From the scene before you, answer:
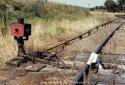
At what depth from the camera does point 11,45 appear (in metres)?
11.2

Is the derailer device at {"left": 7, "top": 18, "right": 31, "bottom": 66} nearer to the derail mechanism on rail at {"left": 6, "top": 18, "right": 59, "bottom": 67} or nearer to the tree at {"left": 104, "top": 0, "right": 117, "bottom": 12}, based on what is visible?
the derail mechanism on rail at {"left": 6, "top": 18, "right": 59, "bottom": 67}

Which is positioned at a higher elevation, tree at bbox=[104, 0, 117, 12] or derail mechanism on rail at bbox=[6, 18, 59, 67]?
derail mechanism on rail at bbox=[6, 18, 59, 67]

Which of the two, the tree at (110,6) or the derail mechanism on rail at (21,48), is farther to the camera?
the tree at (110,6)

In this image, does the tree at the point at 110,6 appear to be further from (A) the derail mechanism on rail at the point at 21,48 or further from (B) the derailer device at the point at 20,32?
(B) the derailer device at the point at 20,32

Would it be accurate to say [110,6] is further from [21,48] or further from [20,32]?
[20,32]

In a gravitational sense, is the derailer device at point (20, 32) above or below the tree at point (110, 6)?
above

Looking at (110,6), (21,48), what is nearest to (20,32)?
(21,48)

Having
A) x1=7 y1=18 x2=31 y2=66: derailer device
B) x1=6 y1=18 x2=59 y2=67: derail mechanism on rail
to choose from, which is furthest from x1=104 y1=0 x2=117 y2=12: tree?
x1=7 y1=18 x2=31 y2=66: derailer device

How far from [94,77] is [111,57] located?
3.17 m

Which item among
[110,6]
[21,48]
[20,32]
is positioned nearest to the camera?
[20,32]

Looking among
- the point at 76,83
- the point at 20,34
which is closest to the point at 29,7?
the point at 20,34

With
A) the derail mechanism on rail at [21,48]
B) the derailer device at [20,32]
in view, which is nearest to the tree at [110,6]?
the derail mechanism on rail at [21,48]

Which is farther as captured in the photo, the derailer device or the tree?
the tree

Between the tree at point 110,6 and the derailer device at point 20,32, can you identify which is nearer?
the derailer device at point 20,32
